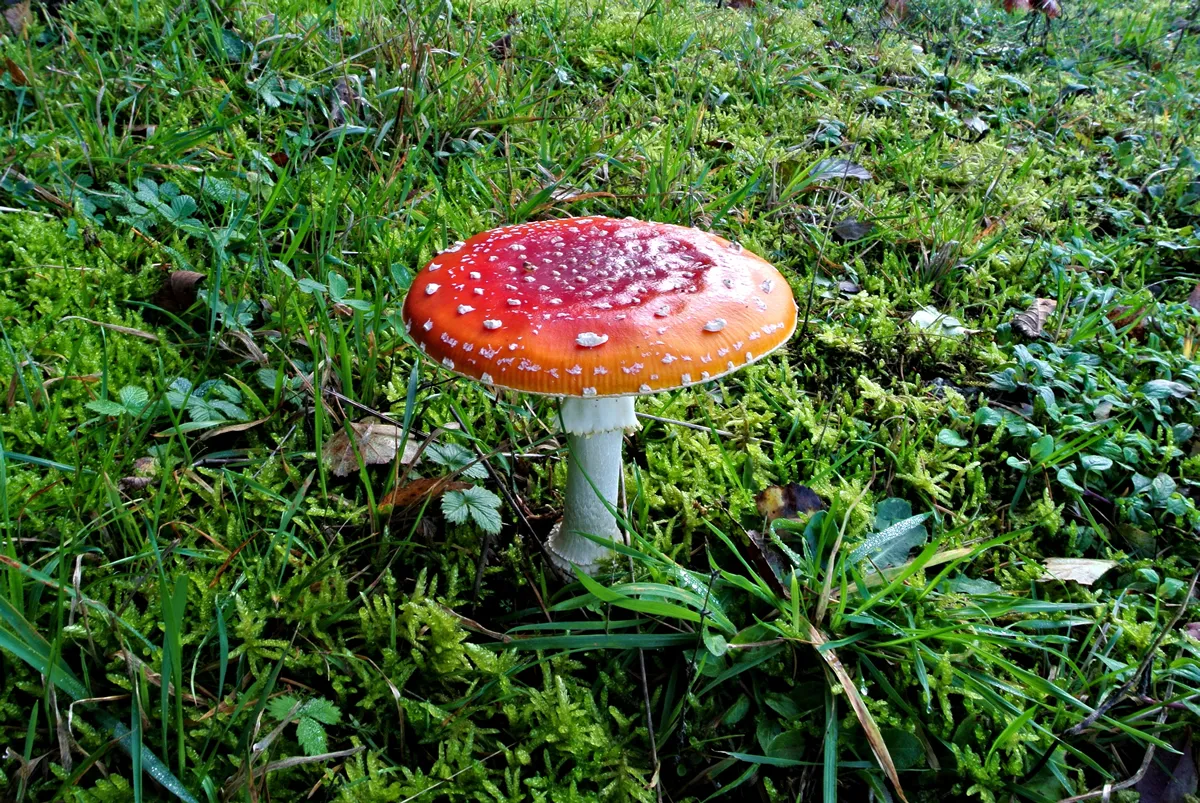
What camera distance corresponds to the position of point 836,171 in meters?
4.14

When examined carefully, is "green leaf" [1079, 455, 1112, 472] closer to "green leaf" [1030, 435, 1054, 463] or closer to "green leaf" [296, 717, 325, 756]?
"green leaf" [1030, 435, 1054, 463]

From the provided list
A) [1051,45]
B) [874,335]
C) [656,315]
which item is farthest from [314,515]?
[1051,45]

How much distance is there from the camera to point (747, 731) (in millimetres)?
1948

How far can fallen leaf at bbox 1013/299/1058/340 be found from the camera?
3.29m

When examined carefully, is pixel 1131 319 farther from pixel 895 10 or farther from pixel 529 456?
pixel 895 10

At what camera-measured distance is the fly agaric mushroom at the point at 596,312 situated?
1.61 meters

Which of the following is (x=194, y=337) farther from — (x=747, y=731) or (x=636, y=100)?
(x=636, y=100)

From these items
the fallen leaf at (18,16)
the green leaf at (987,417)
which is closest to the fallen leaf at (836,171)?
the green leaf at (987,417)

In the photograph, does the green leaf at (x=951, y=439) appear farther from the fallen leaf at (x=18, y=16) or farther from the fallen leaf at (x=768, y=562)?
the fallen leaf at (x=18, y=16)

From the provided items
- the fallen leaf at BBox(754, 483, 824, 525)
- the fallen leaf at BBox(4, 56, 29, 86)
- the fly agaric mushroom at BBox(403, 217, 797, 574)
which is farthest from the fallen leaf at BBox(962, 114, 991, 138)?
the fallen leaf at BBox(4, 56, 29, 86)

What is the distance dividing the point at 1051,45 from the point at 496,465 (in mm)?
7343

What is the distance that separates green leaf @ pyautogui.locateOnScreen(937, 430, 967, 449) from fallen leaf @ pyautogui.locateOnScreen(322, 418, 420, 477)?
Answer: 199 centimetres

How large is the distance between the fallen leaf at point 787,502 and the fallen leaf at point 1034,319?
163cm

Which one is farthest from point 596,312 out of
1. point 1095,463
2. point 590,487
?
point 1095,463
